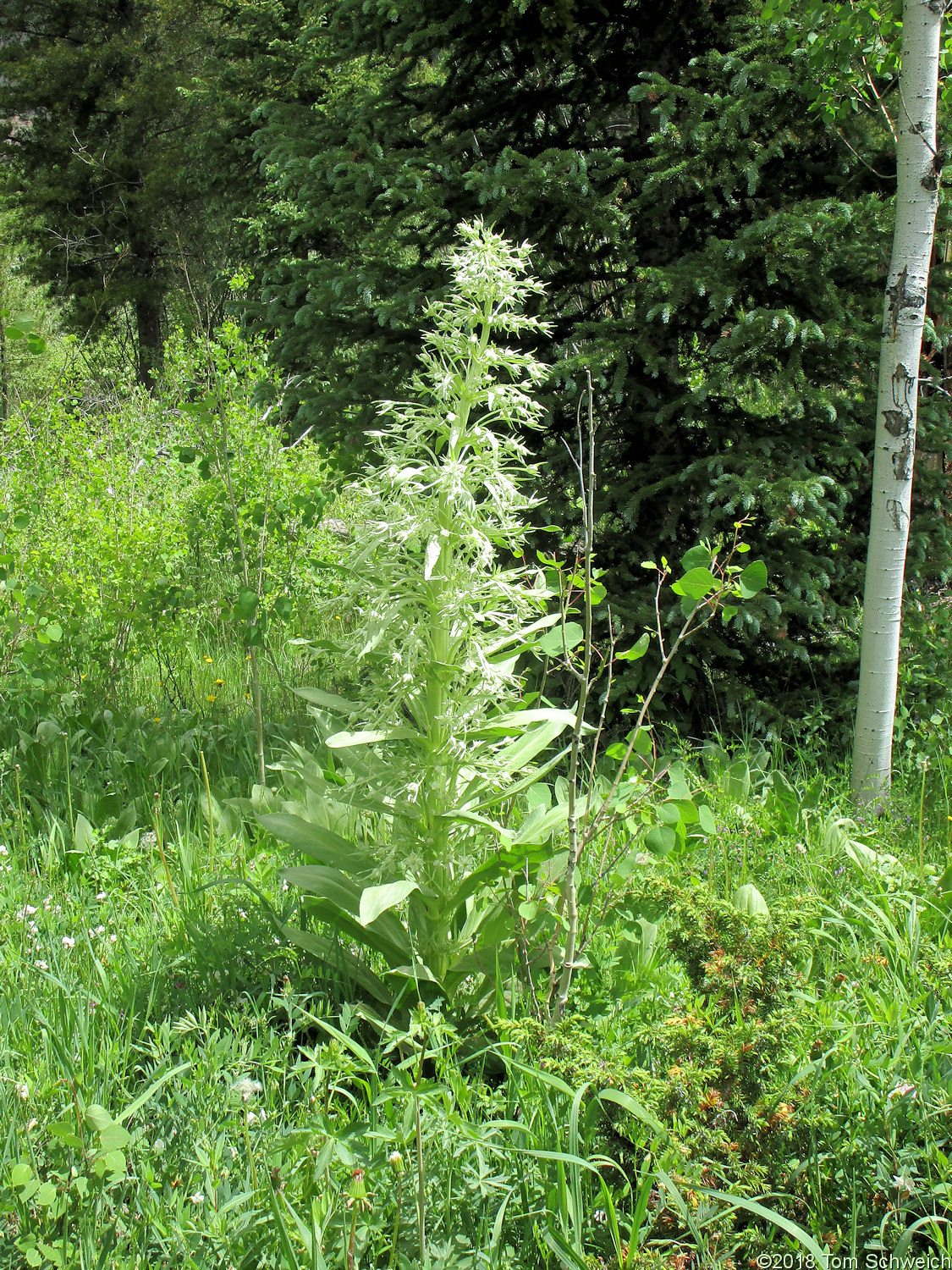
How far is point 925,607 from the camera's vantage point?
3883 mm

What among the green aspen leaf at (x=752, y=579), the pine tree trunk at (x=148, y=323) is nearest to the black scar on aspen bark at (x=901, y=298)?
the green aspen leaf at (x=752, y=579)

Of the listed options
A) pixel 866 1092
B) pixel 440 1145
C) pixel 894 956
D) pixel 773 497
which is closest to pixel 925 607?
pixel 773 497

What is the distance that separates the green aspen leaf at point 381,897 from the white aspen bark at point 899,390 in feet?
6.79

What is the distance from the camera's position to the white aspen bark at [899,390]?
9.71 feet

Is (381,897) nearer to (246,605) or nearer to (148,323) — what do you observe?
(246,605)

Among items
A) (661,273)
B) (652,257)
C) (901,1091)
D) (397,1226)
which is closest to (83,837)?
(397,1226)

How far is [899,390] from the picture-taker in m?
3.09

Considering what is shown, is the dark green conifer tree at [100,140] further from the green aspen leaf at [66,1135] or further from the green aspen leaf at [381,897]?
the green aspen leaf at [66,1135]

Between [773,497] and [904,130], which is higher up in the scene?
[904,130]

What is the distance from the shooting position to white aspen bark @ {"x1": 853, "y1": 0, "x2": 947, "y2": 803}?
9.71 ft

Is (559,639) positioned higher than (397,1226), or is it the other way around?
(559,639)

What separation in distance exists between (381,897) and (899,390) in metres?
2.56

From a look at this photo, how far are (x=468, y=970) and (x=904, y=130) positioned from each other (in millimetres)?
3057

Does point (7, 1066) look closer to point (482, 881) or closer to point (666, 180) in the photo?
point (482, 881)
